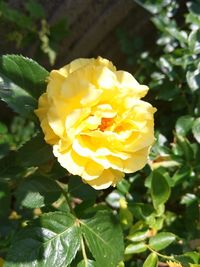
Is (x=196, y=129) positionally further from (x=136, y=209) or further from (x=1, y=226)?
(x=1, y=226)

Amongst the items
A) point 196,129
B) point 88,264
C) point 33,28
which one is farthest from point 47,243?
point 33,28

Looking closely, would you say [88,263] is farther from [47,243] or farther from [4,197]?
[4,197]

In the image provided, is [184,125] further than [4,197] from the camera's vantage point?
Yes

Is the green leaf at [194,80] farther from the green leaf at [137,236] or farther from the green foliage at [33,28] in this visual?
the green foliage at [33,28]

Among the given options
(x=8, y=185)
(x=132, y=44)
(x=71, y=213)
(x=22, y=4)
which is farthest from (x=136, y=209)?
(x=22, y=4)

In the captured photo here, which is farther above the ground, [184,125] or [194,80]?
[194,80]
